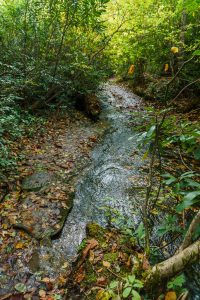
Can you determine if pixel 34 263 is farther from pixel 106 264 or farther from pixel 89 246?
pixel 106 264

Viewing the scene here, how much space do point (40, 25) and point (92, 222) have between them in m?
6.45

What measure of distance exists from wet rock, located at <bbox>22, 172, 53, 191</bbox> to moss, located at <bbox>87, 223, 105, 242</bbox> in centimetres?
161

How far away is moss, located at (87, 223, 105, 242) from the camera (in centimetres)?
399

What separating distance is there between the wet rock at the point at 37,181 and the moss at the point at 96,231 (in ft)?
5.29

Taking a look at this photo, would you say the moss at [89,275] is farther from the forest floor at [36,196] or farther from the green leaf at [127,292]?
the green leaf at [127,292]

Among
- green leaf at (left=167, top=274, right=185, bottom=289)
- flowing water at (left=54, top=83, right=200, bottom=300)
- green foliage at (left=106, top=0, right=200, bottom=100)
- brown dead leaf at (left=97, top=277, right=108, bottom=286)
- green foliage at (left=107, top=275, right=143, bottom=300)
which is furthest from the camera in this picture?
green foliage at (left=106, top=0, right=200, bottom=100)

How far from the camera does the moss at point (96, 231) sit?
399 centimetres

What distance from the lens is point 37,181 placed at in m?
5.54

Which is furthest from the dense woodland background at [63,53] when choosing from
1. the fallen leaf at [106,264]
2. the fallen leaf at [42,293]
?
the fallen leaf at [42,293]

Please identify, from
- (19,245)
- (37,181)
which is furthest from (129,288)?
(37,181)

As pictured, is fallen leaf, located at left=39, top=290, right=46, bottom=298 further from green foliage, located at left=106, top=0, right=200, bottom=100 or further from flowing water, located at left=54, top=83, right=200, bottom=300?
green foliage, located at left=106, top=0, right=200, bottom=100

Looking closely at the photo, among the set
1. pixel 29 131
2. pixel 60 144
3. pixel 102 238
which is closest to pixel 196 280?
pixel 102 238

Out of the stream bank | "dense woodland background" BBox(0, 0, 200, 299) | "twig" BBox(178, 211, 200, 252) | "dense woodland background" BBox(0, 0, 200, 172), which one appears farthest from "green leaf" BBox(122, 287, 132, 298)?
"dense woodland background" BBox(0, 0, 200, 172)

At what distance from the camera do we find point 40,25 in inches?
310
